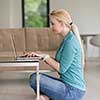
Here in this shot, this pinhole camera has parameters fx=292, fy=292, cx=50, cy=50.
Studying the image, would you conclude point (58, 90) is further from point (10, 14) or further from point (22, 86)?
point (10, 14)

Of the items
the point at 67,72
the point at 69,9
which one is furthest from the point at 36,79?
the point at 69,9

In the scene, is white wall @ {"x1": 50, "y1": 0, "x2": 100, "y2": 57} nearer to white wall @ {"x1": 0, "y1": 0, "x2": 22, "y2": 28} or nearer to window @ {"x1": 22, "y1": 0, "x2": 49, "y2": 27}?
window @ {"x1": 22, "y1": 0, "x2": 49, "y2": 27}

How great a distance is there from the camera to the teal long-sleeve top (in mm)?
2473

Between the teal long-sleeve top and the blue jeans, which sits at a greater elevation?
the teal long-sleeve top

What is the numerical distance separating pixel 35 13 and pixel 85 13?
151 centimetres

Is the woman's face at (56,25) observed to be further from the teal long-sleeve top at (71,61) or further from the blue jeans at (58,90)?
the blue jeans at (58,90)

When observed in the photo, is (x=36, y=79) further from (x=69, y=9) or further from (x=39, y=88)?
(x=69, y=9)

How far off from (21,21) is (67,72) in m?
5.93

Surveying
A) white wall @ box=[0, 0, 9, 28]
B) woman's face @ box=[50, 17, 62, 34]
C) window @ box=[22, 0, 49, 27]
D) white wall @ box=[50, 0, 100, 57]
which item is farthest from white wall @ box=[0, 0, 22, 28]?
woman's face @ box=[50, 17, 62, 34]

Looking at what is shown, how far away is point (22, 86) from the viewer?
4.60 metres

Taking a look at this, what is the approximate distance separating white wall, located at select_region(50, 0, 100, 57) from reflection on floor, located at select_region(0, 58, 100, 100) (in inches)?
86.5

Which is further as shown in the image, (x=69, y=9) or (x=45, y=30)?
(x=69, y=9)

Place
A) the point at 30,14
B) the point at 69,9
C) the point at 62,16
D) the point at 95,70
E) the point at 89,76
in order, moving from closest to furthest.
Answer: the point at 62,16
the point at 89,76
the point at 95,70
the point at 69,9
the point at 30,14

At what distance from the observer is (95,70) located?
6234 millimetres
